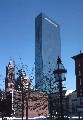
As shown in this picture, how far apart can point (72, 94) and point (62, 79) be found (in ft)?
283

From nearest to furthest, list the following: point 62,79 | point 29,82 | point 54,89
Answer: point 62,79 < point 54,89 < point 29,82

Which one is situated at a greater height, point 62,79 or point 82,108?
point 62,79

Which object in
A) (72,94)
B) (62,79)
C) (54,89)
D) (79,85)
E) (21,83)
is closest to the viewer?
(62,79)

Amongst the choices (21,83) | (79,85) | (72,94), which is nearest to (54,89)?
(21,83)

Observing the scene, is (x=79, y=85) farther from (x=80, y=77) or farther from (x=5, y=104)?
(x=5, y=104)

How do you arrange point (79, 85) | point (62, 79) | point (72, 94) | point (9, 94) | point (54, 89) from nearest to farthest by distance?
point (62, 79) → point (54, 89) → point (79, 85) → point (9, 94) → point (72, 94)

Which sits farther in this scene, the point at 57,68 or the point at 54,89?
the point at 54,89

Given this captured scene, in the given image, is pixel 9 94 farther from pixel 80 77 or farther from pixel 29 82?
pixel 29 82

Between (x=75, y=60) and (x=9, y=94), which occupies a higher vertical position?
(x=75, y=60)

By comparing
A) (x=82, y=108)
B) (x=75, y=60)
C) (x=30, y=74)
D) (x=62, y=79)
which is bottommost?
(x=82, y=108)

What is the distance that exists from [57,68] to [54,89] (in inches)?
827

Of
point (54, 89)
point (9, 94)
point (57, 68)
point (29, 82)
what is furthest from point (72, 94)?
point (57, 68)

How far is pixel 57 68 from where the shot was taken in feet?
41.3

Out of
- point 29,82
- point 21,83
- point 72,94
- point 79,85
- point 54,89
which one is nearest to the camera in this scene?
point 54,89
